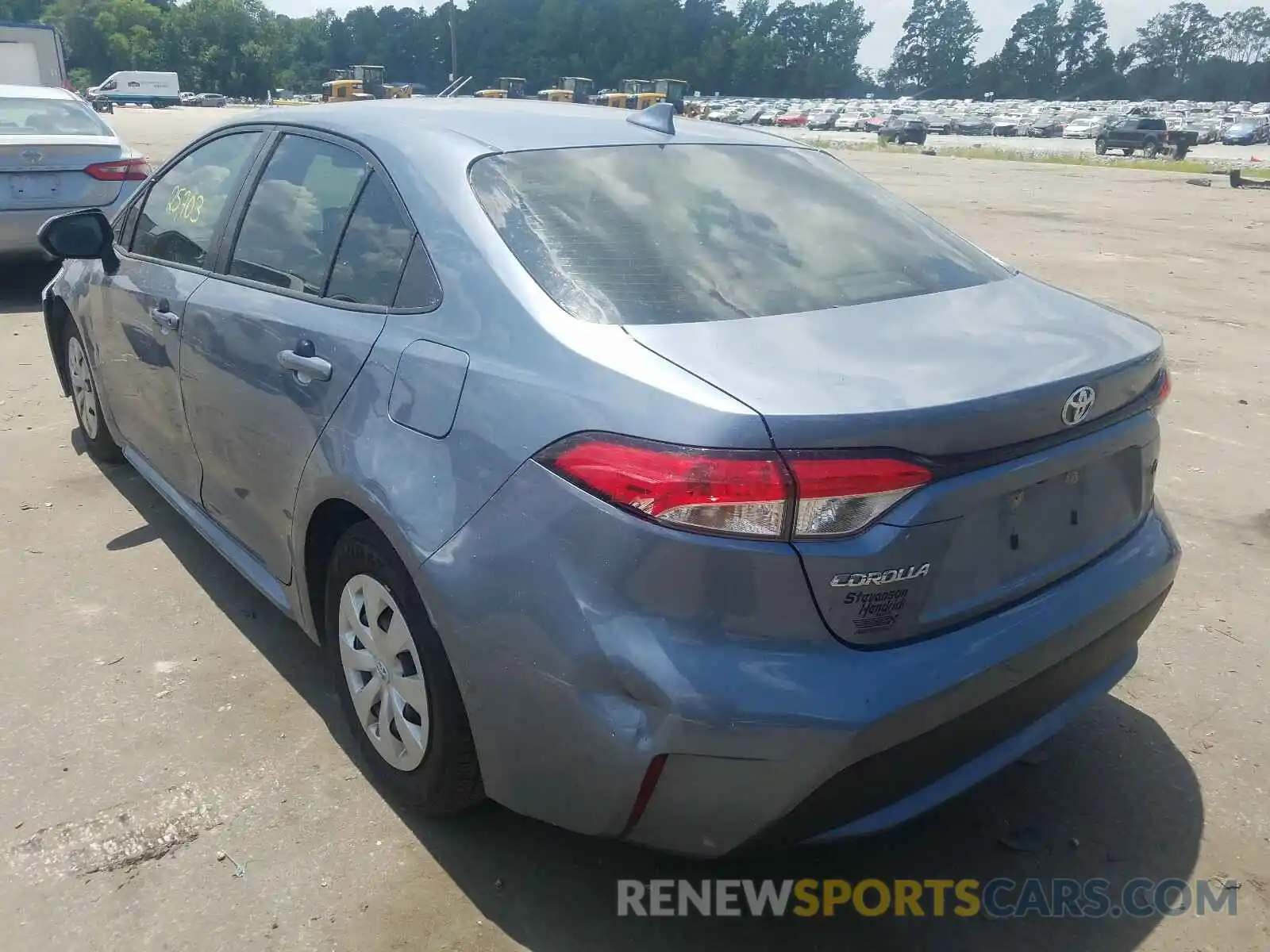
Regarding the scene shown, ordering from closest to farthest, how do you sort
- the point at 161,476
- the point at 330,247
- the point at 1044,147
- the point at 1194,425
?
the point at 330,247
the point at 161,476
the point at 1194,425
the point at 1044,147

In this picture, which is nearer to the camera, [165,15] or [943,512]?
[943,512]

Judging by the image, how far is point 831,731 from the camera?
188cm

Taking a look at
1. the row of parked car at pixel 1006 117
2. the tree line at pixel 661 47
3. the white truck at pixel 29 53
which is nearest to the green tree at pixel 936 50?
the tree line at pixel 661 47

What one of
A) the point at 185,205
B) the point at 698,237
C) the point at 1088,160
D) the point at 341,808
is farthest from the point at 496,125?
the point at 1088,160

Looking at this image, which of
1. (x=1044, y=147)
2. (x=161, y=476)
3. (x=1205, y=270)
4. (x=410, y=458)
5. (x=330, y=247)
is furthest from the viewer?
(x=1044, y=147)

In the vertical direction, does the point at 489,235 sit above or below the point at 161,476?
above

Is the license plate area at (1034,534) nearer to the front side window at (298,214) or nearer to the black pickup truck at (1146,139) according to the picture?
the front side window at (298,214)

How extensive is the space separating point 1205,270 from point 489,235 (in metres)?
11.4

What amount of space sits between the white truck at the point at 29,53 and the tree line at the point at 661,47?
105m

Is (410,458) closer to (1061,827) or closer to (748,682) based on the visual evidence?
(748,682)

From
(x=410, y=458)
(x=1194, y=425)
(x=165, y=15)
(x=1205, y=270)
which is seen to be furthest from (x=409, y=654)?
(x=165, y=15)

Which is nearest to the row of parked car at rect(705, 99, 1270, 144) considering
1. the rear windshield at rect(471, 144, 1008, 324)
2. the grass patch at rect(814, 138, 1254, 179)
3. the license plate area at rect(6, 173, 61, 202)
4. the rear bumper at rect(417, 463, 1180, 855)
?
the grass patch at rect(814, 138, 1254, 179)

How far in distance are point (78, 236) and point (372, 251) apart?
181 centimetres

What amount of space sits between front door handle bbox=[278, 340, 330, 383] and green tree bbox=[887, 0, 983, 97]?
153 metres
